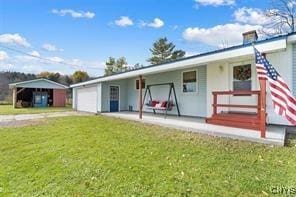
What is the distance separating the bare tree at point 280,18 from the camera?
22031 millimetres

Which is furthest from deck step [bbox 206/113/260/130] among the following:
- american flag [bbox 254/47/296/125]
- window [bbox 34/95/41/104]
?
window [bbox 34/95/41/104]

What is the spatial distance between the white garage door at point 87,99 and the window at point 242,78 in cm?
1292

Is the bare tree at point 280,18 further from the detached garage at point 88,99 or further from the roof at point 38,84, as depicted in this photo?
the roof at point 38,84

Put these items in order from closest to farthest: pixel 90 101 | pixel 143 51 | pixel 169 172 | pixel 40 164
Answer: pixel 169 172, pixel 40 164, pixel 90 101, pixel 143 51

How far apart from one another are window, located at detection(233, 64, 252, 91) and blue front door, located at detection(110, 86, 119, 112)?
11494mm

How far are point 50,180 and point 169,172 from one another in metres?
2.34

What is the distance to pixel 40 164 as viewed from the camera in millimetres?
5871

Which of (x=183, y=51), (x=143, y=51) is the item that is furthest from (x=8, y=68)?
(x=183, y=51)

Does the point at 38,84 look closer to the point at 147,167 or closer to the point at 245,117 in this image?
the point at 245,117

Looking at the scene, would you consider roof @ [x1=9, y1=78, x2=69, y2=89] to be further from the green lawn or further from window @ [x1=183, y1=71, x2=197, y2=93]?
the green lawn

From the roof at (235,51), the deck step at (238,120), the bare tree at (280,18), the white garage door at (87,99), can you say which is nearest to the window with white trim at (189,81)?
the roof at (235,51)

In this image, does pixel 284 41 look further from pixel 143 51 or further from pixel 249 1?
pixel 143 51

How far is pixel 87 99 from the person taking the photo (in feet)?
73.9

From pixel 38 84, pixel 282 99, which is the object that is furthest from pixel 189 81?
pixel 38 84
